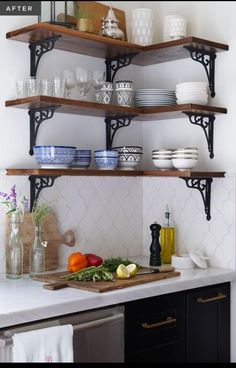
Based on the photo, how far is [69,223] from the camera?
10.9 ft

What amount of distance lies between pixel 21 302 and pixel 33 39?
4.47 feet

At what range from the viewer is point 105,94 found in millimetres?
3232

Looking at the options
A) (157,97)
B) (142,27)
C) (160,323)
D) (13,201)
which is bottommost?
(160,323)

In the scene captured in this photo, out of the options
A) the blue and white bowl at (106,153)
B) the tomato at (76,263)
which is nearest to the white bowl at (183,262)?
the tomato at (76,263)

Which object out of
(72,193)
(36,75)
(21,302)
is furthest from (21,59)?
(21,302)

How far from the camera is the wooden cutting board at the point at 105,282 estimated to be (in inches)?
106

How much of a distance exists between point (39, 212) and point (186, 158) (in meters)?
0.80

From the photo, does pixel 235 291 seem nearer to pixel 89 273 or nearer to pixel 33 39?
pixel 89 273

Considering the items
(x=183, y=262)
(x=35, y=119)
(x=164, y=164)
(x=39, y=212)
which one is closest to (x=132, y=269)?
(x=183, y=262)

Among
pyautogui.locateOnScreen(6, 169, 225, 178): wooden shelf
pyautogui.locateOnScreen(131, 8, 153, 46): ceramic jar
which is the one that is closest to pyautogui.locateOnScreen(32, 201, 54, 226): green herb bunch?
pyautogui.locateOnScreen(6, 169, 225, 178): wooden shelf

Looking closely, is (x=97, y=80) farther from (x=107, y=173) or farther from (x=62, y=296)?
(x=62, y=296)

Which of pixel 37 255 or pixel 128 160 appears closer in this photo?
pixel 37 255

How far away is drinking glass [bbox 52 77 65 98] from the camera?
2996 millimetres

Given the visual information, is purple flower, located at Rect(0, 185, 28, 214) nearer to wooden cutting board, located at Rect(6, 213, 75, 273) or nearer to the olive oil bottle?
wooden cutting board, located at Rect(6, 213, 75, 273)
